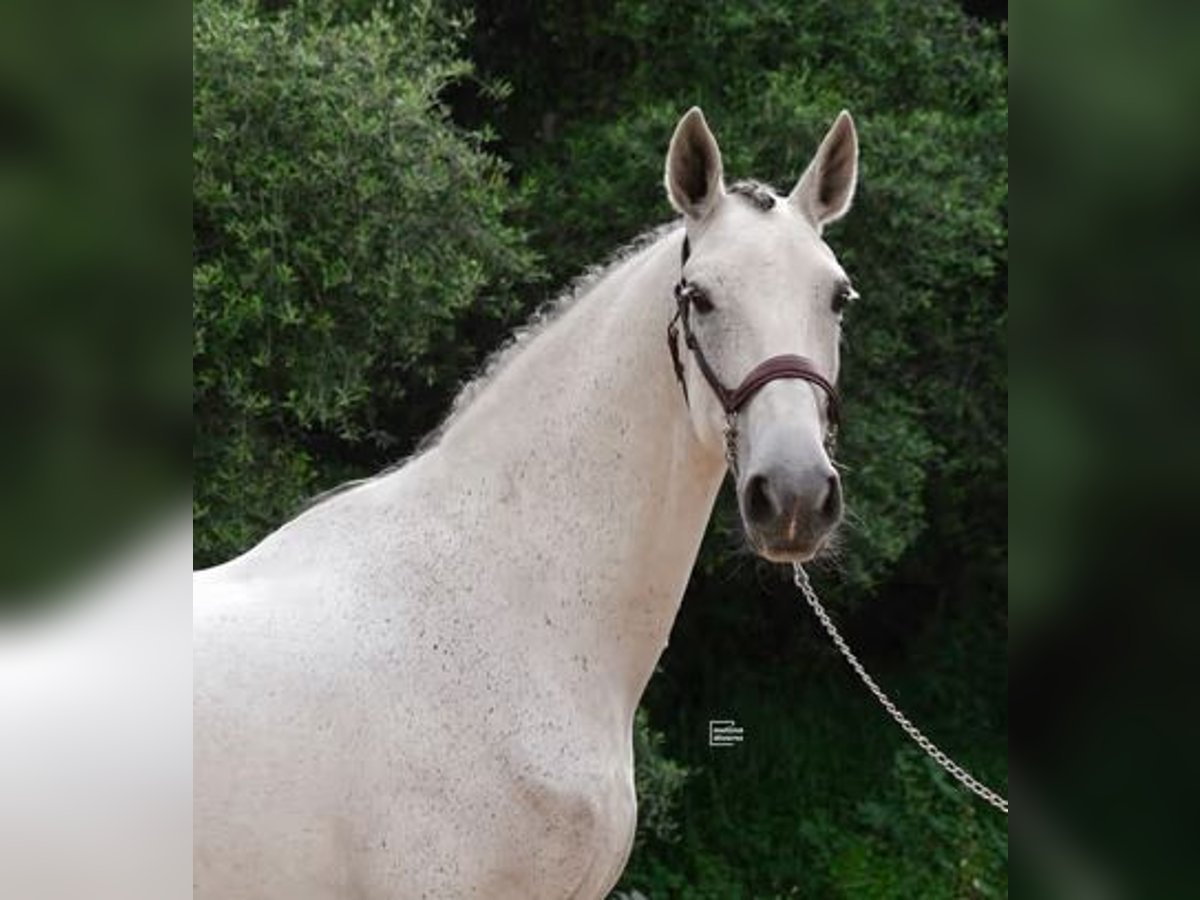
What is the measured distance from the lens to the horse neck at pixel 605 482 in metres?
2.60

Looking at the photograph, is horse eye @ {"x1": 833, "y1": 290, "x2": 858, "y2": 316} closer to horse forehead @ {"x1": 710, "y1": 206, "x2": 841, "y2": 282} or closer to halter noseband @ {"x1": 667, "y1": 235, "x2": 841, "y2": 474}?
horse forehead @ {"x1": 710, "y1": 206, "x2": 841, "y2": 282}

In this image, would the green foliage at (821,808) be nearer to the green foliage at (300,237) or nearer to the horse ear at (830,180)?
the green foliage at (300,237)

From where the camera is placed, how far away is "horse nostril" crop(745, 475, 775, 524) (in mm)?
2301

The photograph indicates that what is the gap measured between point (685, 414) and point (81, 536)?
1.62 metres

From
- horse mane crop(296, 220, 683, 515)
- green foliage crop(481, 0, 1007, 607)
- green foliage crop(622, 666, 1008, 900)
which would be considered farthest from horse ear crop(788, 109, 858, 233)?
green foliage crop(622, 666, 1008, 900)

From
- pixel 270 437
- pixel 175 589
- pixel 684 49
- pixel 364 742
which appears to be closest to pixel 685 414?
pixel 364 742

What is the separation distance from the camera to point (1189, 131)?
0.97m

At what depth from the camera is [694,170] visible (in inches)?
103

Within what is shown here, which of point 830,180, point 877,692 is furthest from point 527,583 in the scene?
point 877,692

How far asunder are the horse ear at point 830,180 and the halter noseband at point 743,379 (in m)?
0.25

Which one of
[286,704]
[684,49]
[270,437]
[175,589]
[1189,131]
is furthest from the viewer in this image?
[684,49]

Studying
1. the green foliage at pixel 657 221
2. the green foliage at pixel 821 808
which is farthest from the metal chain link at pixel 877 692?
the green foliage at pixel 821 808

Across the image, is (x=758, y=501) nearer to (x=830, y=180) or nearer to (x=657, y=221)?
(x=830, y=180)

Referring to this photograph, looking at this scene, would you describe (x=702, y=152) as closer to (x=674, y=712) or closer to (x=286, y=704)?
(x=286, y=704)
